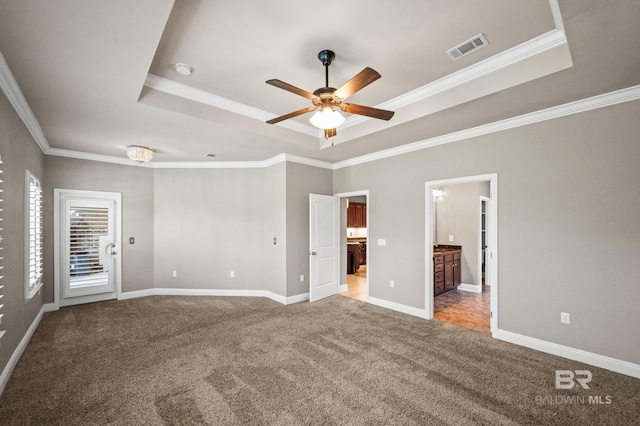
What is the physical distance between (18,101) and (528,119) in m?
5.31

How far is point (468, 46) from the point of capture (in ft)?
8.02

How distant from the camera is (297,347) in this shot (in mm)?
3371

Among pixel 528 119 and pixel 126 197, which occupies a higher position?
pixel 528 119

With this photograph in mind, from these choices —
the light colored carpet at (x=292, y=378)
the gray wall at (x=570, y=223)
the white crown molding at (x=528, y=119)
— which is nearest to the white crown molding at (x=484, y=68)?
the white crown molding at (x=528, y=119)

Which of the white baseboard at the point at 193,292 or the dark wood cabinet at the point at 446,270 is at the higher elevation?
the dark wood cabinet at the point at 446,270

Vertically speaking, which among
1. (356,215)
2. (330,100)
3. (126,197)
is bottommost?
(356,215)

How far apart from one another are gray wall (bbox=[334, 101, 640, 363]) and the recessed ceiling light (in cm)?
335

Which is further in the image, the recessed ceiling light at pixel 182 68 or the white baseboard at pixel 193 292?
the white baseboard at pixel 193 292

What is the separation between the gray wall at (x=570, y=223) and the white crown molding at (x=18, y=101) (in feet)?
15.4

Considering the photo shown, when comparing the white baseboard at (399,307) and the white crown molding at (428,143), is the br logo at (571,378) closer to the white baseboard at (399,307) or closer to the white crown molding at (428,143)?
the white baseboard at (399,307)

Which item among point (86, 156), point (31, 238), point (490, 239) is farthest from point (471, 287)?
point (86, 156)

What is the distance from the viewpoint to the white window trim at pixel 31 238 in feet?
11.3

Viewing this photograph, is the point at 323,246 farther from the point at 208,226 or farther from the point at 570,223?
the point at 570,223

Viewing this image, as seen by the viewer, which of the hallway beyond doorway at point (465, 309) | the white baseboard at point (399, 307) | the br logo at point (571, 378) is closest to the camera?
the br logo at point (571, 378)
